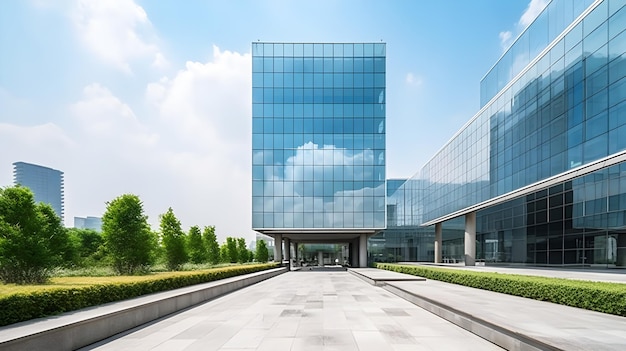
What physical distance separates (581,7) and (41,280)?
39.4 meters

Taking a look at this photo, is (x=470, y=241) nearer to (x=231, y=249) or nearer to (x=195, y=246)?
(x=195, y=246)

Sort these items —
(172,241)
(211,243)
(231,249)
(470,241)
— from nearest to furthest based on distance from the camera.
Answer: (172,241), (470,241), (211,243), (231,249)

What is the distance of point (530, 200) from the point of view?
38.8 meters

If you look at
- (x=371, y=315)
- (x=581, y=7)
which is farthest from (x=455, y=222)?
(x=371, y=315)

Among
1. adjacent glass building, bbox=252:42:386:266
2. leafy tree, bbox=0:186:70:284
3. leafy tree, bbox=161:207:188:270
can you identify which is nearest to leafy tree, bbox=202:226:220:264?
adjacent glass building, bbox=252:42:386:266

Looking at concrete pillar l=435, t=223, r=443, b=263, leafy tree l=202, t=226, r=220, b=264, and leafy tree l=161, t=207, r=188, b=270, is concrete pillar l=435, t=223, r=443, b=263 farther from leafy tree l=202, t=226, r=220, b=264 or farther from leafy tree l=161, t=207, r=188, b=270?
leafy tree l=161, t=207, r=188, b=270

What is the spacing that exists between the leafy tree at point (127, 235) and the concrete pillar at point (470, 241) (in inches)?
1322

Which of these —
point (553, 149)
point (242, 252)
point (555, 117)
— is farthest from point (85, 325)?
point (242, 252)

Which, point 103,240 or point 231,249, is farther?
point 231,249

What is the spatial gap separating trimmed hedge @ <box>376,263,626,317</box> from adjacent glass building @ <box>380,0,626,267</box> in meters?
11.2

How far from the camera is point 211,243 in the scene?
44812 millimetres

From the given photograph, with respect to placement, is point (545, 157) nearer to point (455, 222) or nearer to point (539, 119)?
point (539, 119)

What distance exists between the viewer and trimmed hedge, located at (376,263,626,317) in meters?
10.2

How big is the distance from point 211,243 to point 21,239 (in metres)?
30.1
